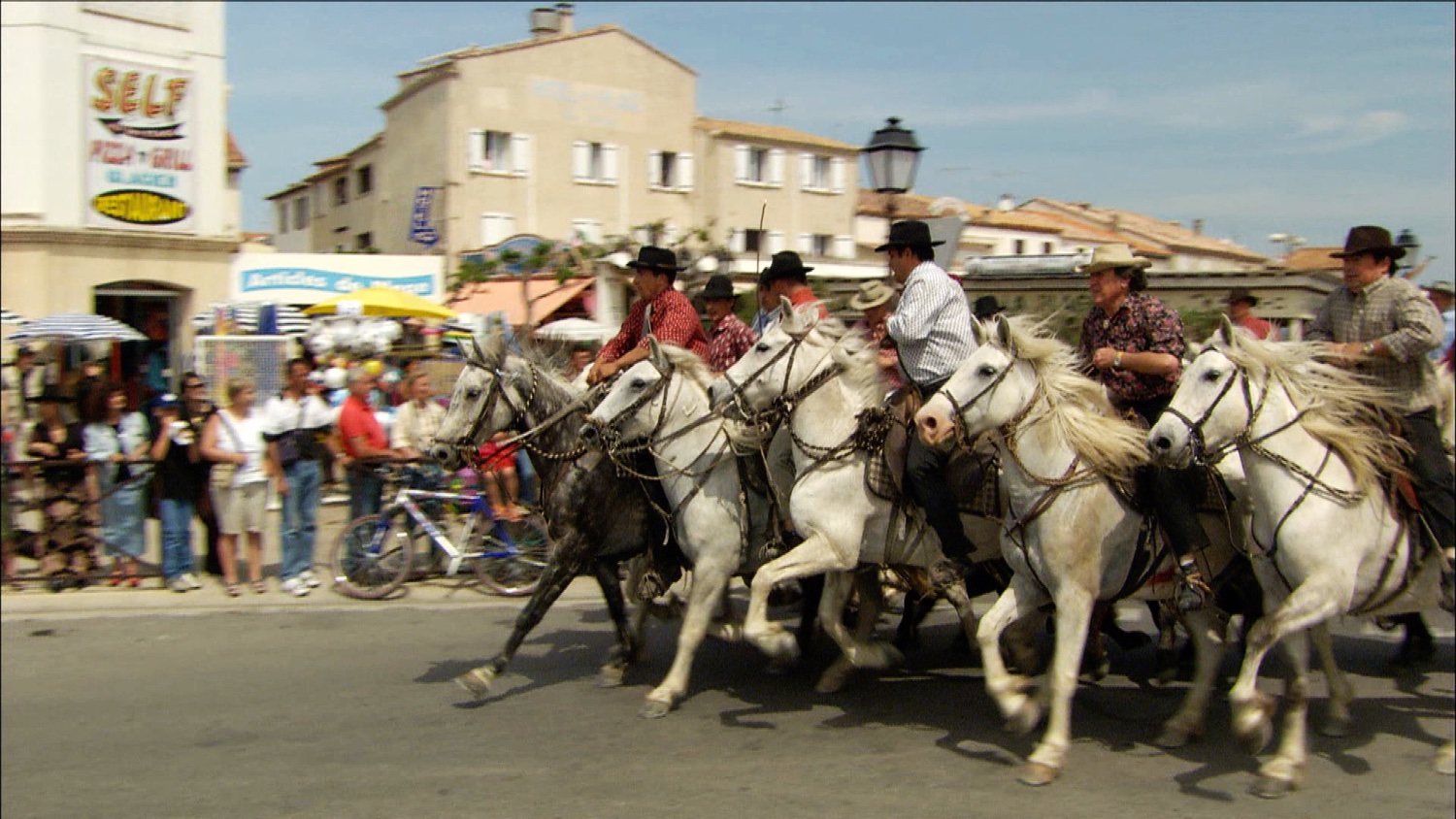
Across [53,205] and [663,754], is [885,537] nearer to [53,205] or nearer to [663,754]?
[663,754]

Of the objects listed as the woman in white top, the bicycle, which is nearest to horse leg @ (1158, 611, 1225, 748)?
the bicycle

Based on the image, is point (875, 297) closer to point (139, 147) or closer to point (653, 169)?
point (139, 147)

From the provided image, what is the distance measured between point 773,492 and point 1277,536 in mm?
2819

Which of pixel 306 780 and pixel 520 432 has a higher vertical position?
pixel 520 432

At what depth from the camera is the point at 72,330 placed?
51.1ft

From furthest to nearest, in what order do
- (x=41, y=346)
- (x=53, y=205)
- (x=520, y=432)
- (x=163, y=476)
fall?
(x=53, y=205)
(x=41, y=346)
(x=163, y=476)
(x=520, y=432)

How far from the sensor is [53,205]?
64.3 feet

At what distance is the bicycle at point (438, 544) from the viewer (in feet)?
33.7

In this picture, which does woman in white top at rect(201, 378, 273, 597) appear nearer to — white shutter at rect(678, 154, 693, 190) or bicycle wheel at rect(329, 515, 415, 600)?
bicycle wheel at rect(329, 515, 415, 600)

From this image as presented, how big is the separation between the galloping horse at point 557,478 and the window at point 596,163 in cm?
2819

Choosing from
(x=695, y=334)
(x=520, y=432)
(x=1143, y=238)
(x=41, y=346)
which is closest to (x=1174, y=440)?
(x=695, y=334)

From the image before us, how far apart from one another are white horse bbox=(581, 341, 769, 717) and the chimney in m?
32.0

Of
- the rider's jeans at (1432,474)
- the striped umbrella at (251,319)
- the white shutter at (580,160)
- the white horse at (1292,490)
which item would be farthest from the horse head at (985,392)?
the white shutter at (580,160)

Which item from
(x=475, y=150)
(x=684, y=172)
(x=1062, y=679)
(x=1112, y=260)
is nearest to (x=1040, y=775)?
(x=1062, y=679)
